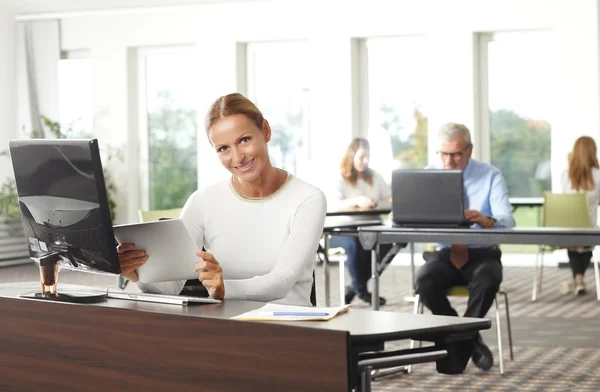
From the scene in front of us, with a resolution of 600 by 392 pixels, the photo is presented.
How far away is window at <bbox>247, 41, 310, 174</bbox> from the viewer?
11852mm

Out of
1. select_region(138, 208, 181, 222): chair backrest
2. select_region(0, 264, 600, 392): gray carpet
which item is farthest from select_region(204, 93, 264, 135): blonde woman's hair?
select_region(138, 208, 181, 222): chair backrest

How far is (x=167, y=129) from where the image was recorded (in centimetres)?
1258

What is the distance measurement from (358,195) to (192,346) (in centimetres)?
589

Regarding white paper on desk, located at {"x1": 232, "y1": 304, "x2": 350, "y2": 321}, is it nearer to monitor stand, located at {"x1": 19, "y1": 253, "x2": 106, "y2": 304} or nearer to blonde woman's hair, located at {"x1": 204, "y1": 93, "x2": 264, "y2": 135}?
monitor stand, located at {"x1": 19, "y1": 253, "x2": 106, "y2": 304}

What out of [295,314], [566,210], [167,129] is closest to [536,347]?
[566,210]

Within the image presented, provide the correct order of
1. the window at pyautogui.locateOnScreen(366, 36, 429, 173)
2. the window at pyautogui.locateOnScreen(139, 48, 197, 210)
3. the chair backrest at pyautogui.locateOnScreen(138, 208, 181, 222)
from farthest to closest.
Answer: the window at pyautogui.locateOnScreen(139, 48, 197, 210) < the window at pyautogui.locateOnScreen(366, 36, 429, 173) < the chair backrest at pyautogui.locateOnScreen(138, 208, 181, 222)

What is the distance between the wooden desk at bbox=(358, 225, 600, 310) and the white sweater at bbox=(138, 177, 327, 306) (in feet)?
6.51

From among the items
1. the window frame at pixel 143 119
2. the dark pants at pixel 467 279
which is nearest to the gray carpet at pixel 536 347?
the dark pants at pixel 467 279

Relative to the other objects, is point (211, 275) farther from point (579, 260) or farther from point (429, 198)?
point (579, 260)

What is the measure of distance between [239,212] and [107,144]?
32.3ft

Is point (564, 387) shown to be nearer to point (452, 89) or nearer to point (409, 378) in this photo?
point (409, 378)

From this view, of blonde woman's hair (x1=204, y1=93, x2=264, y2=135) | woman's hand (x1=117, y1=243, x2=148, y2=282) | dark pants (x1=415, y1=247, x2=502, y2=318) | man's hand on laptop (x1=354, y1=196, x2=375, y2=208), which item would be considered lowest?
dark pants (x1=415, y1=247, x2=502, y2=318)

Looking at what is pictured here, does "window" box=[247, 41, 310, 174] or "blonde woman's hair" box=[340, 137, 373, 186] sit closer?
"blonde woman's hair" box=[340, 137, 373, 186]

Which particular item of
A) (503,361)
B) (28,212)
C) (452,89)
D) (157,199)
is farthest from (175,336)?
(157,199)
